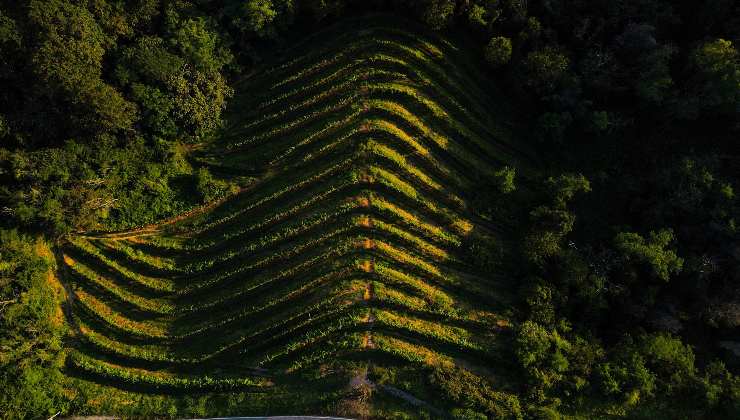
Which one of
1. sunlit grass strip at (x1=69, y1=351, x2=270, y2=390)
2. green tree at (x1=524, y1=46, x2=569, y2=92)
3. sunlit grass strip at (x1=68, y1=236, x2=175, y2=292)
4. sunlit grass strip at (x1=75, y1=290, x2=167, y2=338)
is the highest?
green tree at (x1=524, y1=46, x2=569, y2=92)

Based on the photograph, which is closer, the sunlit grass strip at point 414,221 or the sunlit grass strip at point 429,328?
the sunlit grass strip at point 429,328

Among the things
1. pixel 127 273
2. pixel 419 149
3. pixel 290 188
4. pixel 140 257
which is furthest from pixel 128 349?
pixel 419 149

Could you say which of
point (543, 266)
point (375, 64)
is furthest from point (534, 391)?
point (375, 64)

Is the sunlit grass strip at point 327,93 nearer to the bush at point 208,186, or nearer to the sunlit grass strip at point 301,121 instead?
the sunlit grass strip at point 301,121

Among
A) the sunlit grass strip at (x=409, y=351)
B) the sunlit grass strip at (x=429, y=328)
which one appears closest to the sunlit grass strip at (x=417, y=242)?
the sunlit grass strip at (x=429, y=328)

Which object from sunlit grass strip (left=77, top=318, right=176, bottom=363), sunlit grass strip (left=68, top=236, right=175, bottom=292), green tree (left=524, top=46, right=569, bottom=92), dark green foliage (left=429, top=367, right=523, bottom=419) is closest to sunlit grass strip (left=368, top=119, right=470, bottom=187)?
green tree (left=524, top=46, right=569, bottom=92)

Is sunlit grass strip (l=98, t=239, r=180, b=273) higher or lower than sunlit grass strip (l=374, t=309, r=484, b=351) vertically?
higher

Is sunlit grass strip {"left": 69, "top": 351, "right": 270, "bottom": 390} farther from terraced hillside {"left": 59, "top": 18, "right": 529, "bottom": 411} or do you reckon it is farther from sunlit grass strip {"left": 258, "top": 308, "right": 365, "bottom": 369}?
sunlit grass strip {"left": 258, "top": 308, "right": 365, "bottom": 369}

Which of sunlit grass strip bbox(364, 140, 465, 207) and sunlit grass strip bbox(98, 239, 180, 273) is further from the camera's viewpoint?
sunlit grass strip bbox(364, 140, 465, 207)

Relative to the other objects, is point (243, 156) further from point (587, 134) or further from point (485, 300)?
point (587, 134)
